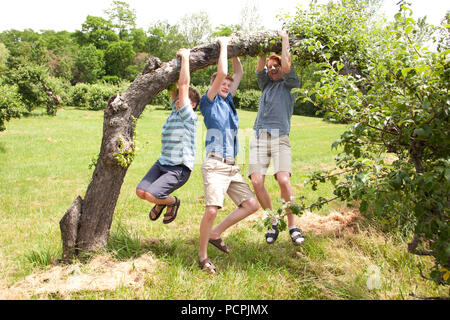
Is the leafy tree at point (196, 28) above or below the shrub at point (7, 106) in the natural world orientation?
above

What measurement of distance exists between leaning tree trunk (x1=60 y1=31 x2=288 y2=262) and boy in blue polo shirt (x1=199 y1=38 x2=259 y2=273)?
0.51 m

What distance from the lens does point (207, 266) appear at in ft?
12.3

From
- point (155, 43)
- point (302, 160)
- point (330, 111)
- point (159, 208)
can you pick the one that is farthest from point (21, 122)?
point (155, 43)

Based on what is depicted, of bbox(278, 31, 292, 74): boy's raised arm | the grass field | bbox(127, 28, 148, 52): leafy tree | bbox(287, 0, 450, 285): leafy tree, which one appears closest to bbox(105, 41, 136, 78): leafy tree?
bbox(127, 28, 148, 52): leafy tree

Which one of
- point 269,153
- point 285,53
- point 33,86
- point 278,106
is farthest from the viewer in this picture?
point 33,86

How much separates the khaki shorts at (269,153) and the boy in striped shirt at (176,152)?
3.16 ft

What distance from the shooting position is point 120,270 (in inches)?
143

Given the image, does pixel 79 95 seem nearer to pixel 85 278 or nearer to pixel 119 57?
pixel 85 278

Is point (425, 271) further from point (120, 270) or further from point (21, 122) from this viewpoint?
point (21, 122)

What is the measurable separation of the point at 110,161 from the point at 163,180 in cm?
65

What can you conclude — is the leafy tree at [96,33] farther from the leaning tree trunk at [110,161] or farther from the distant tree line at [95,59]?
the leaning tree trunk at [110,161]

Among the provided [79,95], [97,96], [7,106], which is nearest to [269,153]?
[7,106]

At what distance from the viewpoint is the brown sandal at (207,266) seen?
3718mm

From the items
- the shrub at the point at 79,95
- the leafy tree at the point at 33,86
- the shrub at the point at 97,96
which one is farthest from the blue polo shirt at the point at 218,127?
the shrub at the point at 79,95
